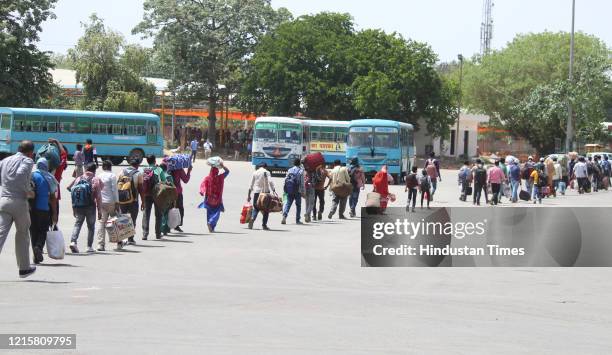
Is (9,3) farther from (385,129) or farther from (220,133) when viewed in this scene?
(385,129)

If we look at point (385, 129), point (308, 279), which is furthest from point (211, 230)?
point (385, 129)

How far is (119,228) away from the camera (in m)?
16.0

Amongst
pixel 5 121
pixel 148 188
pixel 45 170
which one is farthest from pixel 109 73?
pixel 45 170

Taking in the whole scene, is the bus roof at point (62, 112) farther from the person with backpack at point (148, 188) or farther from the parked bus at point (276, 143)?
the person with backpack at point (148, 188)

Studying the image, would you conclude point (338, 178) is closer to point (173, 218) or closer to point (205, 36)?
point (173, 218)

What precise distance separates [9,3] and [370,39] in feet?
79.5

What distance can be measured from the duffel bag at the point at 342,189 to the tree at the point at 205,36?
4646cm

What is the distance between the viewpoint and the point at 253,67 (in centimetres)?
7062

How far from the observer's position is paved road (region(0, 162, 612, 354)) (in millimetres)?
8648

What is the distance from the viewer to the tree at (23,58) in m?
57.5

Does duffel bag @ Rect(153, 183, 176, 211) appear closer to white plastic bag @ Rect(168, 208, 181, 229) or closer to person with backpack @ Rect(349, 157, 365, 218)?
white plastic bag @ Rect(168, 208, 181, 229)

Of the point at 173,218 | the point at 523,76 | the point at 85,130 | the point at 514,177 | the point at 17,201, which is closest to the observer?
the point at 17,201

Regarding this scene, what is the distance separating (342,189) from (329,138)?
3035 cm

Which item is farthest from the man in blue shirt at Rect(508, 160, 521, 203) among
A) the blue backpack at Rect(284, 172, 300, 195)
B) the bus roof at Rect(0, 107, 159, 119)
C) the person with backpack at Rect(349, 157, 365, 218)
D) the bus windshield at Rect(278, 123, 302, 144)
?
the bus roof at Rect(0, 107, 159, 119)
